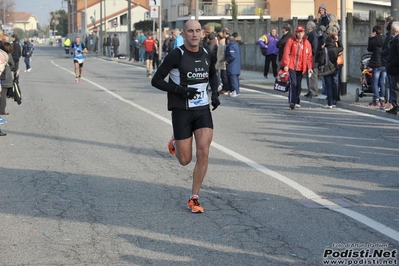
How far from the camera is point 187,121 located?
816 centimetres

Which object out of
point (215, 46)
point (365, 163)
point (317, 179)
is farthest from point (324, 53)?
point (317, 179)

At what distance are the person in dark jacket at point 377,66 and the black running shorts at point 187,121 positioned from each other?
33.2 ft

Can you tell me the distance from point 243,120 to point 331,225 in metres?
9.13

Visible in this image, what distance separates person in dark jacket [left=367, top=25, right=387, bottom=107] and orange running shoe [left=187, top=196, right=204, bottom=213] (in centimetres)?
1031

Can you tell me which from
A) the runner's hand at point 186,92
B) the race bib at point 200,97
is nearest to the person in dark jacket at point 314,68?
the race bib at point 200,97

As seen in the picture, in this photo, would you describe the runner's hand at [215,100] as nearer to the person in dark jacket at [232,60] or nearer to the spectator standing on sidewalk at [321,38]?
the spectator standing on sidewalk at [321,38]

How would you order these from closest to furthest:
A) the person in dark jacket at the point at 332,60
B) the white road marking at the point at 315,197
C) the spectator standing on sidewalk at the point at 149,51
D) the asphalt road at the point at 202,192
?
the asphalt road at the point at 202,192
the white road marking at the point at 315,197
the person in dark jacket at the point at 332,60
the spectator standing on sidewalk at the point at 149,51

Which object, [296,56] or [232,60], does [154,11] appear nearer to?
[232,60]

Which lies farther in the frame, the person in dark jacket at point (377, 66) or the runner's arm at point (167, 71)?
the person in dark jacket at point (377, 66)

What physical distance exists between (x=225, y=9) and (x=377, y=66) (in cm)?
4947

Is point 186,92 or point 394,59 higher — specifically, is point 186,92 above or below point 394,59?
below

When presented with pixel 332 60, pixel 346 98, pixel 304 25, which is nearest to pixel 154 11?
pixel 304 25

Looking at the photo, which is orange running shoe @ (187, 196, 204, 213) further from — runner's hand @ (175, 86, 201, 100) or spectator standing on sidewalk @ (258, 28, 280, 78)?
spectator standing on sidewalk @ (258, 28, 280, 78)

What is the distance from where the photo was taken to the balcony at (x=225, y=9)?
66.1 metres
